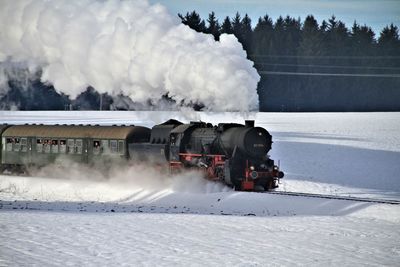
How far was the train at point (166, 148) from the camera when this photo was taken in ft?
78.1

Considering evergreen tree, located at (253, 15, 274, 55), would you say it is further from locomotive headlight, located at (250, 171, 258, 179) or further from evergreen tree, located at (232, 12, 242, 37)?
locomotive headlight, located at (250, 171, 258, 179)

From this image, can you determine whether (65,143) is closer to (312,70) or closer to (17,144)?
(17,144)

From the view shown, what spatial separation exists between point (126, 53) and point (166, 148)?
7.15 metres

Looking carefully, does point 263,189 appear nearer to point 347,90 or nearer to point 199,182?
point 199,182

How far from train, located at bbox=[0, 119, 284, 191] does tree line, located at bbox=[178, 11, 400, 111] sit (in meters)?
60.3

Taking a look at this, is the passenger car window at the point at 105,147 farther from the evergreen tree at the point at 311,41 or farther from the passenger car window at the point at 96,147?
the evergreen tree at the point at 311,41

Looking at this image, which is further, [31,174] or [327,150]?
[327,150]

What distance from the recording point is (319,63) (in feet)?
324

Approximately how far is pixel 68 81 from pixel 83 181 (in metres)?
8.56

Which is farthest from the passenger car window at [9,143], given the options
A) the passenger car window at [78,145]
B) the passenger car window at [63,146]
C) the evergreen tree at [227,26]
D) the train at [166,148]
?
the evergreen tree at [227,26]

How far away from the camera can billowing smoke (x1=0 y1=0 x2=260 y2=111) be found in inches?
1023

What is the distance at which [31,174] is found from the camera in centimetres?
3256

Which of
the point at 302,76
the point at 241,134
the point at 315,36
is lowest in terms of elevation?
the point at 241,134

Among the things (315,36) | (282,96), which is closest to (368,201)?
(282,96)
